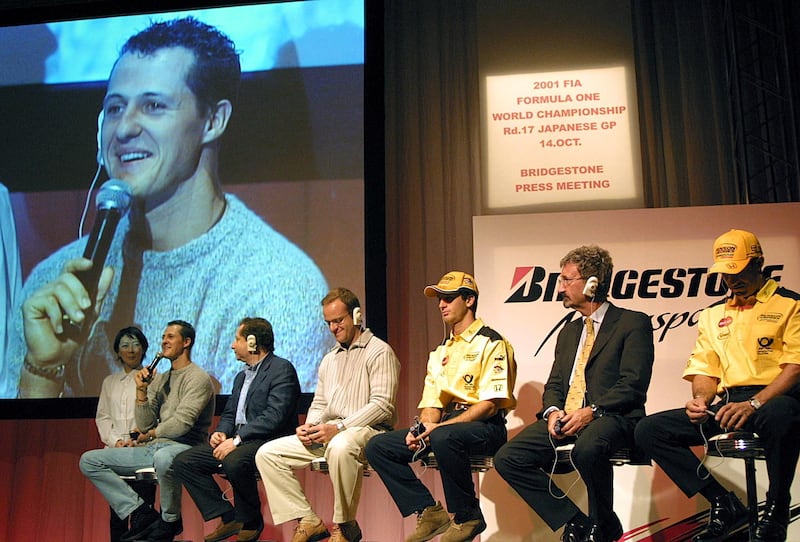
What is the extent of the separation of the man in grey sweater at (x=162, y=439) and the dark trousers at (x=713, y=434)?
7.97ft

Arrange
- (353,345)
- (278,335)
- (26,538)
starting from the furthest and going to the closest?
(26,538) < (278,335) < (353,345)

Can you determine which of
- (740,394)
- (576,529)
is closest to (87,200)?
(576,529)

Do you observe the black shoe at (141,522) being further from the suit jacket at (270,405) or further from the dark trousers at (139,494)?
the suit jacket at (270,405)

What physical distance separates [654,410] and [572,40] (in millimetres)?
2832

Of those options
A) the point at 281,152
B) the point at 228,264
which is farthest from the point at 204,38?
the point at 228,264

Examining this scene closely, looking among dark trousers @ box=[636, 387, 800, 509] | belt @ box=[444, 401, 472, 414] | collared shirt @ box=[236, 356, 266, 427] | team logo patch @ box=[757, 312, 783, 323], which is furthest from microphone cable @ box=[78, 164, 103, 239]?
team logo patch @ box=[757, 312, 783, 323]

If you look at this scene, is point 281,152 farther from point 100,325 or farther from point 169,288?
point 100,325

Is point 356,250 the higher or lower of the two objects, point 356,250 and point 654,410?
the higher

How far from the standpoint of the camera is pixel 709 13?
19.7 feet

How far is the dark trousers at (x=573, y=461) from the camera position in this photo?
141 inches

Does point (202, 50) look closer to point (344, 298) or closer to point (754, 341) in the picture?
point (344, 298)

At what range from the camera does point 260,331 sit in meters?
4.80

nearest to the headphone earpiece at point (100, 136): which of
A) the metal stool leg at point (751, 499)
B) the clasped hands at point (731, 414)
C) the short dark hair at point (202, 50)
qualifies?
the short dark hair at point (202, 50)

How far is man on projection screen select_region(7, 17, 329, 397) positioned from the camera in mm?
5727
